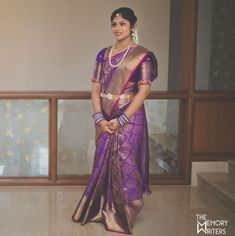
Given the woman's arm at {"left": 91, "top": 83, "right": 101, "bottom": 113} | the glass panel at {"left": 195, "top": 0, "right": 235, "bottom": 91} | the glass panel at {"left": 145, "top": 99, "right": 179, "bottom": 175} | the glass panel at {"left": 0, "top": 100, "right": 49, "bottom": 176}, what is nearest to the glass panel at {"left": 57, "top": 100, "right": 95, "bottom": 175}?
the glass panel at {"left": 0, "top": 100, "right": 49, "bottom": 176}

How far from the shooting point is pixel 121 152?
2.63 metres

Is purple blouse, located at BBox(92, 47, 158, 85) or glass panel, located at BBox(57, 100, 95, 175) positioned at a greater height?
purple blouse, located at BBox(92, 47, 158, 85)

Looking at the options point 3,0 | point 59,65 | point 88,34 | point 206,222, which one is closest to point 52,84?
point 59,65

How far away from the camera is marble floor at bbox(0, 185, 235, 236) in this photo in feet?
8.79

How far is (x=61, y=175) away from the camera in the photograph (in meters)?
3.64

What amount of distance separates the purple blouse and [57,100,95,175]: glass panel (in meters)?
0.93

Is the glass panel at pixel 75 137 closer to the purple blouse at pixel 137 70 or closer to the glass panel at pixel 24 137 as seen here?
the glass panel at pixel 24 137

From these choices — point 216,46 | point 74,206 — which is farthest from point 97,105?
point 216,46

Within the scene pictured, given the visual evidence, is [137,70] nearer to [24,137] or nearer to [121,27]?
[121,27]

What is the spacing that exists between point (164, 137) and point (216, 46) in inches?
36.3

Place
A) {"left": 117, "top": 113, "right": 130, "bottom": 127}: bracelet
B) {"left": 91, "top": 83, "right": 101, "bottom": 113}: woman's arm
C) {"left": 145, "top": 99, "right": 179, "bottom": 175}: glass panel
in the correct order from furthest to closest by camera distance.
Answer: {"left": 145, "top": 99, "right": 179, "bottom": 175}: glass panel < {"left": 91, "top": 83, "right": 101, "bottom": 113}: woman's arm < {"left": 117, "top": 113, "right": 130, "bottom": 127}: bracelet

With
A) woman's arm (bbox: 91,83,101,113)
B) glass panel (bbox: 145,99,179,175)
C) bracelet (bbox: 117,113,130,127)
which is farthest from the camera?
glass panel (bbox: 145,99,179,175)

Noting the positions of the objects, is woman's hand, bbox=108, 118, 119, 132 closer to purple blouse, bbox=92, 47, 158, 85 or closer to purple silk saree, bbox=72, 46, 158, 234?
purple silk saree, bbox=72, 46, 158, 234

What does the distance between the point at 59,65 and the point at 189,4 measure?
152 cm
